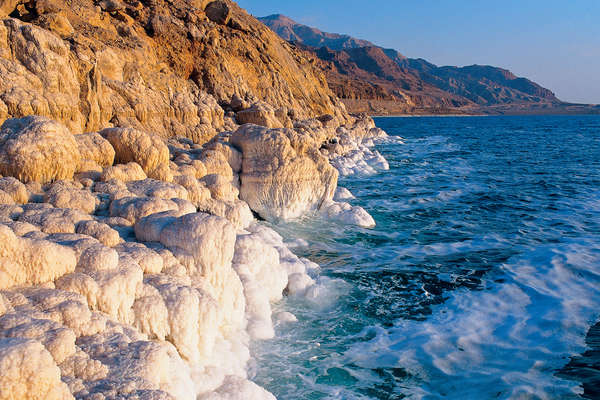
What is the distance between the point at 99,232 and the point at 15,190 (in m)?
1.55

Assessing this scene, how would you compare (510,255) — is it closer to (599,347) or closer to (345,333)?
(599,347)

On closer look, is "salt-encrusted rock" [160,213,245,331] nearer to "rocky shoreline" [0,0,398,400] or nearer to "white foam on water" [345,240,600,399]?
"rocky shoreline" [0,0,398,400]

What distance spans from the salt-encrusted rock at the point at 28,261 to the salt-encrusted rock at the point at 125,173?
2840mm

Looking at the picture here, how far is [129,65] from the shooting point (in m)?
15.5

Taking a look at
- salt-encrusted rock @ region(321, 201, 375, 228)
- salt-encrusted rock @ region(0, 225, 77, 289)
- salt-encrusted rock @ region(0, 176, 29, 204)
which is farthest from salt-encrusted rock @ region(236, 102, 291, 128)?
salt-encrusted rock @ region(0, 225, 77, 289)

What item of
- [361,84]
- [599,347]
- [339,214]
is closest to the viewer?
[599,347]

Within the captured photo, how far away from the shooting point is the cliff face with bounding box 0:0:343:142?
8.56 metres

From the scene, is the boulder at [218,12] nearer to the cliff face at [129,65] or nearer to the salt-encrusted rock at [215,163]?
the cliff face at [129,65]

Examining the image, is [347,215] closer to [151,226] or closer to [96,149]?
[96,149]

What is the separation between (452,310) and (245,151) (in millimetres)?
6022

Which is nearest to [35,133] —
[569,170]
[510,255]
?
[510,255]

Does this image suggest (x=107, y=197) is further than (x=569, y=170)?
No

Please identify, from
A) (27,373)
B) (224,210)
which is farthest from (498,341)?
(27,373)

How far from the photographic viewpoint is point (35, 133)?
5938 millimetres
